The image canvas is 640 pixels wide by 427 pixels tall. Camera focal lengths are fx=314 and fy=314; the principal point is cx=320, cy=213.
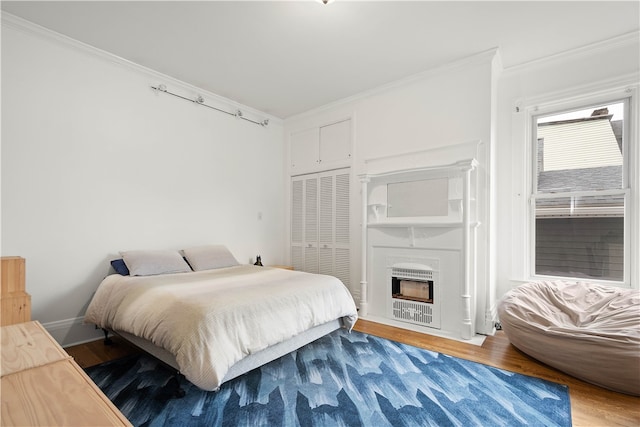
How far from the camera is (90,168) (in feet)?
10.3

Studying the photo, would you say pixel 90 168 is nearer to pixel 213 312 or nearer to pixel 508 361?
pixel 213 312

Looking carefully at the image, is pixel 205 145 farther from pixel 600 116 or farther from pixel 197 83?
pixel 600 116

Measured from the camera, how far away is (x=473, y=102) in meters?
3.38

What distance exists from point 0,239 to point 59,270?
503 mm

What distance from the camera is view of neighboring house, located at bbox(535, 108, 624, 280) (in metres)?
3.14

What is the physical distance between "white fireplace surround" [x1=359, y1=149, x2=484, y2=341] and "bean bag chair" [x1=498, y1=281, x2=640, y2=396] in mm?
444

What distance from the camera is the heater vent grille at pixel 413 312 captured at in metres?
3.41

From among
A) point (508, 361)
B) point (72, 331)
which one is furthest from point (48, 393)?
point (508, 361)

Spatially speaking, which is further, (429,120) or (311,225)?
(311,225)

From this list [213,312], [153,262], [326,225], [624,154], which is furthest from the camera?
[326,225]

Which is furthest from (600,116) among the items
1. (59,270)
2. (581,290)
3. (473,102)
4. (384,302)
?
(59,270)

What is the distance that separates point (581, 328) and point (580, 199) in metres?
1.56

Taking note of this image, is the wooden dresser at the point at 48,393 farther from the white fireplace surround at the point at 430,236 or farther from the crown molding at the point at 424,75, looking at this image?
the crown molding at the point at 424,75

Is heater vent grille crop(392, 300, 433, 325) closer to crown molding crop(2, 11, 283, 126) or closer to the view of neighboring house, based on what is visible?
the view of neighboring house
